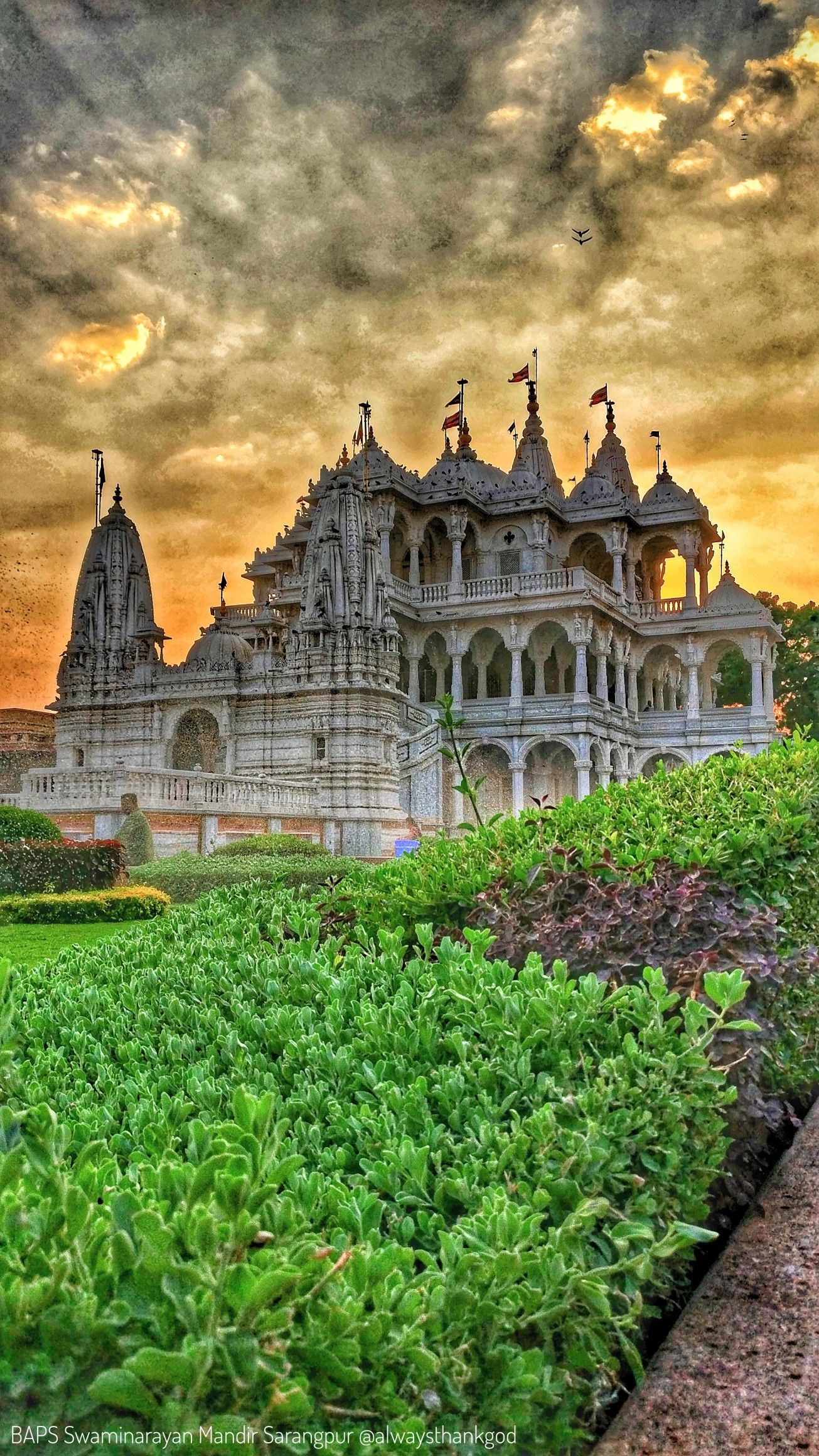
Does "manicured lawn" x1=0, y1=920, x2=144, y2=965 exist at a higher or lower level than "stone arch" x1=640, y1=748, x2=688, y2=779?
lower

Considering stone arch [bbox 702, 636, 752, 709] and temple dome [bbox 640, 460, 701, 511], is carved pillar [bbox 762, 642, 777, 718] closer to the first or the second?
stone arch [bbox 702, 636, 752, 709]

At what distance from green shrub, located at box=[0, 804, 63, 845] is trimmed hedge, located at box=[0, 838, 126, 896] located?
3.02ft

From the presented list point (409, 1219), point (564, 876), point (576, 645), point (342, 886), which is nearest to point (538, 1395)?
point (409, 1219)

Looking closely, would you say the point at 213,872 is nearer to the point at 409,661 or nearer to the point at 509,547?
the point at 409,661

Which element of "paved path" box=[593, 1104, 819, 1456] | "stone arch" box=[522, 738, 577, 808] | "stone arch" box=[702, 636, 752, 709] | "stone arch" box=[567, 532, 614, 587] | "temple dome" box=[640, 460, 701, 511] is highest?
"temple dome" box=[640, 460, 701, 511]

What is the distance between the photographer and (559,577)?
3700 cm

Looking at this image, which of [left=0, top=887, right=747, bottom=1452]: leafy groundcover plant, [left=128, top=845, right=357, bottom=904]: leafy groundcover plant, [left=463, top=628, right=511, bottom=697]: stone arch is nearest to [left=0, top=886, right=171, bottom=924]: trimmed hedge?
[left=128, top=845, right=357, bottom=904]: leafy groundcover plant

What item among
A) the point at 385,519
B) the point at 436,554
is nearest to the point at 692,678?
the point at 436,554

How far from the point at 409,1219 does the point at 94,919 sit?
37.5 feet

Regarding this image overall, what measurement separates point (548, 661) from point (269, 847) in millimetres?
27184

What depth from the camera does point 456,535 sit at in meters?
42.7

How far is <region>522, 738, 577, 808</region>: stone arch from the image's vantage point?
128ft

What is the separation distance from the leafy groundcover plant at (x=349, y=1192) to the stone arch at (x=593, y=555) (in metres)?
46.0

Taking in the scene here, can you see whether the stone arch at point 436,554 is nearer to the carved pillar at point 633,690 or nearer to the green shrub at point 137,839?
the carved pillar at point 633,690
